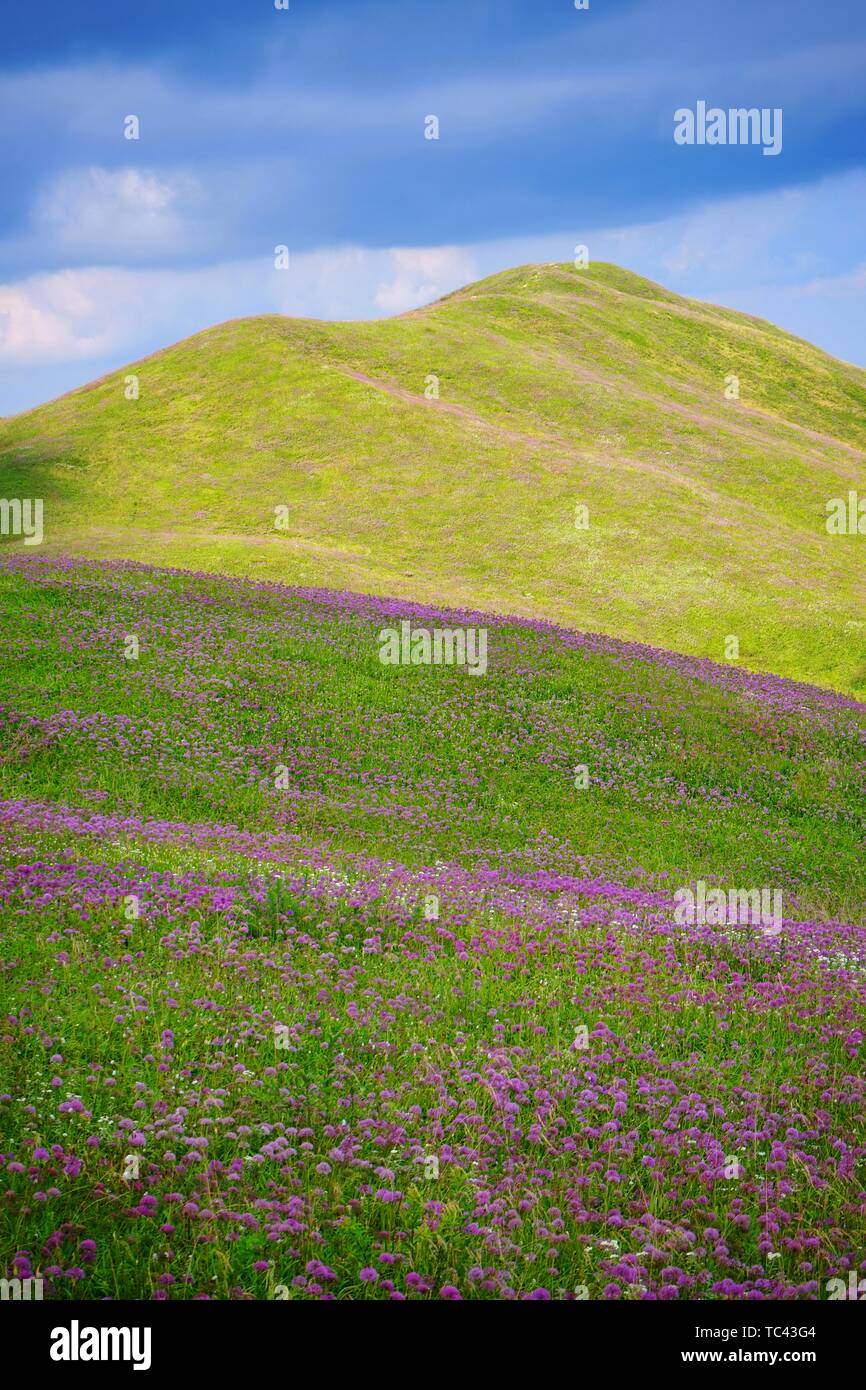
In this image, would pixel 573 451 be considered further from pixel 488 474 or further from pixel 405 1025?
pixel 405 1025

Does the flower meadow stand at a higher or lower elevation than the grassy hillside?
lower

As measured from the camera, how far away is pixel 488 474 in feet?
219

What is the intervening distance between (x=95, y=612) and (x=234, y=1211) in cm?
2702

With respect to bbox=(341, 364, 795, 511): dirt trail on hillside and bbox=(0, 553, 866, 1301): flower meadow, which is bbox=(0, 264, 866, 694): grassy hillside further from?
bbox=(0, 553, 866, 1301): flower meadow

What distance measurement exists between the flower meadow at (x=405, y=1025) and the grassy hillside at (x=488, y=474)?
28586 mm

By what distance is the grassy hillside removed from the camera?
5222 cm

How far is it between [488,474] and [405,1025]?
60.7m

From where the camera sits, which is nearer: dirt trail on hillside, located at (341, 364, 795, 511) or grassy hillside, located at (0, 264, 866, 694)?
grassy hillside, located at (0, 264, 866, 694)

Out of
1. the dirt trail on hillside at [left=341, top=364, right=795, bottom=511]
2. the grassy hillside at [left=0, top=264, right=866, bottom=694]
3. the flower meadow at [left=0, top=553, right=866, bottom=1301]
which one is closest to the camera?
the flower meadow at [left=0, top=553, right=866, bottom=1301]

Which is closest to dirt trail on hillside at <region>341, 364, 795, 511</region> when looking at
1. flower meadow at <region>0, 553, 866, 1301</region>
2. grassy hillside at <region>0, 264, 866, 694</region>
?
grassy hillside at <region>0, 264, 866, 694</region>

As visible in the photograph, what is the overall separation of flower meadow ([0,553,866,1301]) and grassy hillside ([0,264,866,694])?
93.8ft

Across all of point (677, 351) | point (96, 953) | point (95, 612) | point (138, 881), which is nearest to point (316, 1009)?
point (96, 953)

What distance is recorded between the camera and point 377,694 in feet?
88.0

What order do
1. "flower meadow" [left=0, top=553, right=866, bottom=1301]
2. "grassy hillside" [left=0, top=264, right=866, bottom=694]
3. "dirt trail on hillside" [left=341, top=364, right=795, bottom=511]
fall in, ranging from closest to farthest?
"flower meadow" [left=0, top=553, right=866, bottom=1301] < "grassy hillside" [left=0, top=264, right=866, bottom=694] < "dirt trail on hillside" [left=341, top=364, right=795, bottom=511]
